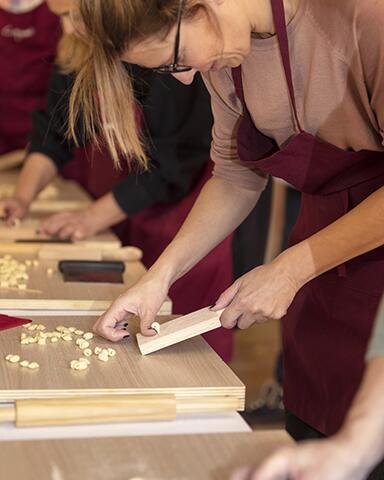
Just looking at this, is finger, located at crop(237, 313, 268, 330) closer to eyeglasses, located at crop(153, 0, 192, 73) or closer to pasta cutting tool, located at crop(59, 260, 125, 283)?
eyeglasses, located at crop(153, 0, 192, 73)

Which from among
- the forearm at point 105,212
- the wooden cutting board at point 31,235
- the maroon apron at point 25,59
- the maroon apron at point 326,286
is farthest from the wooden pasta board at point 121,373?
the maroon apron at point 25,59

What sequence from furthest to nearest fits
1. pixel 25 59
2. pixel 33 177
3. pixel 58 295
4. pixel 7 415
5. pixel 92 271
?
pixel 25 59
pixel 33 177
pixel 92 271
pixel 58 295
pixel 7 415

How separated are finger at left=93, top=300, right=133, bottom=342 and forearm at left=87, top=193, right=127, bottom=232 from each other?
0.87 meters

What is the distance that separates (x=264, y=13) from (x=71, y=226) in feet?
3.58

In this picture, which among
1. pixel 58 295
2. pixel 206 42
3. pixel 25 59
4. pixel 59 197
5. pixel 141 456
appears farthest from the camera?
pixel 25 59

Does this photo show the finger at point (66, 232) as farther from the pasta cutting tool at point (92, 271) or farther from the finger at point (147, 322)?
the finger at point (147, 322)

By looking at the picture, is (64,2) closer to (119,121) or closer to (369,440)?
(119,121)

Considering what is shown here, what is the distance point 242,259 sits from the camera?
3482 mm

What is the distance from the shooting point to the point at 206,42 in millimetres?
1389

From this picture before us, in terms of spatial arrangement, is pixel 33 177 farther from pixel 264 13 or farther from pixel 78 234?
pixel 264 13

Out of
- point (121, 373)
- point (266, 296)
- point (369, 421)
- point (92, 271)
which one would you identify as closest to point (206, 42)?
point (266, 296)

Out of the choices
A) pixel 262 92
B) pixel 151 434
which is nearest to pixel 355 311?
pixel 262 92

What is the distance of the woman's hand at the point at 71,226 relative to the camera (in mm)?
2400

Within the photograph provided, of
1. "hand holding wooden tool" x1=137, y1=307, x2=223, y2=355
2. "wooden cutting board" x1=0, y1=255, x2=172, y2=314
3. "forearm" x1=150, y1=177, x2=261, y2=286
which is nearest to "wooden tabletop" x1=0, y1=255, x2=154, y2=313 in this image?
"wooden cutting board" x1=0, y1=255, x2=172, y2=314
